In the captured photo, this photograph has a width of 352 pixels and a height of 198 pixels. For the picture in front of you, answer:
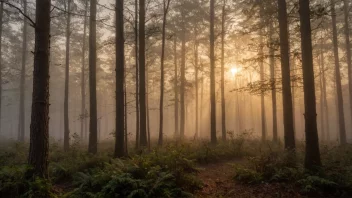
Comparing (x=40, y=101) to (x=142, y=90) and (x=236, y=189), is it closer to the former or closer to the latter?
(x=236, y=189)

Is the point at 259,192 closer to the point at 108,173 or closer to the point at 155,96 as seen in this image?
the point at 108,173

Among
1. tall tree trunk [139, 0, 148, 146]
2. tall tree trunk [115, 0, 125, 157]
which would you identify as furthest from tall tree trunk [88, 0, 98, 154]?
tall tree trunk [115, 0, 125, 157]

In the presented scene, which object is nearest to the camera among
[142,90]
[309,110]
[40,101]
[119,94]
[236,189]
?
[40,101]

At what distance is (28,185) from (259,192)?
7.00 m

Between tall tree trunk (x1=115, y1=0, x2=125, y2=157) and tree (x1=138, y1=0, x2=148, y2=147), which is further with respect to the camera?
tree (x1=138, y1=0, x2=148, y2=147)

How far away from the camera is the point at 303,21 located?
8.22 metres

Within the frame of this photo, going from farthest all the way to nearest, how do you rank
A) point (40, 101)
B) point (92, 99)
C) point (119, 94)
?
point (92, 99)
point (119, 94)
point (40, 101)

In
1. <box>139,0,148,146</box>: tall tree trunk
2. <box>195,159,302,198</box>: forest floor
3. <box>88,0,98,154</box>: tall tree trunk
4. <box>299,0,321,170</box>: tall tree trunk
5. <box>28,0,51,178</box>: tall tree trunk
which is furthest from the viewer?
<box>88,0,98,154</box>: tall tree trunk

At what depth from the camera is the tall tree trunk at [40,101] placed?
721 cm

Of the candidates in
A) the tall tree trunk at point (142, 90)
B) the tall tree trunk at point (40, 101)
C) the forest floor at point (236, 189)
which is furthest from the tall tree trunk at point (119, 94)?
the forest floor at point (236, 189)

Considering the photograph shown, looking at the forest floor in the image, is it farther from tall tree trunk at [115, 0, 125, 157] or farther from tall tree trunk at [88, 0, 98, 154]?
tall tree trunk at [88, 0, 98, 154]

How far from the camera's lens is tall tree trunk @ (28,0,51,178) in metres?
7.21

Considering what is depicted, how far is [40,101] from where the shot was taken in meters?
7.27

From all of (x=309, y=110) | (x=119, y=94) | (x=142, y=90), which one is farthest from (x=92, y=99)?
(x=309, y=110)
